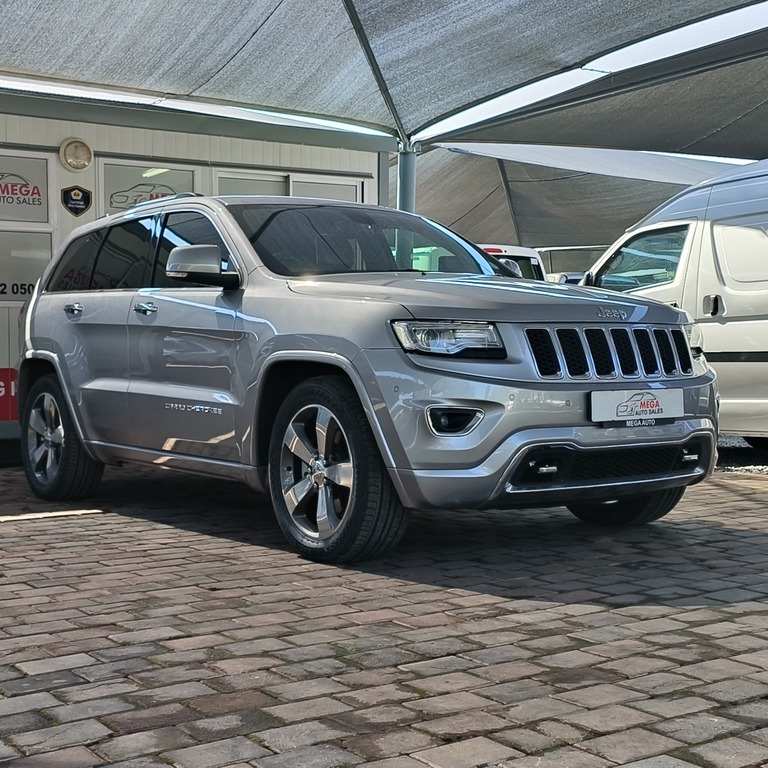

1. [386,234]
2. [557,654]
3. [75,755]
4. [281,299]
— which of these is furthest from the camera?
[386,234]

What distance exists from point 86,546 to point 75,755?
A: 10.5 feet

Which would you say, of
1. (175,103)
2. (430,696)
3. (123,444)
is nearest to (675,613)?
(430,696)

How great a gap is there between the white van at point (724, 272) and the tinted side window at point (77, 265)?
13.2 ft

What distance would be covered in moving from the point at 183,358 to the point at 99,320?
101 centimetres

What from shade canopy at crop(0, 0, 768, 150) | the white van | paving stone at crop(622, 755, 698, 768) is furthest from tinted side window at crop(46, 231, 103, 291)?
paving stone at crop(622, 755, 698, 768)

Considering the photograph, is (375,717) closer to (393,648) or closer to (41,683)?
(393,648)

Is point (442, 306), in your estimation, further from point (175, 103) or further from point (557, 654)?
point (175, 103)

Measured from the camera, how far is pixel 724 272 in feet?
31.4

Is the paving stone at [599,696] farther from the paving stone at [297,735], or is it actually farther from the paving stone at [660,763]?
the paving stone at [297,735]

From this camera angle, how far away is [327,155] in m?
13.3

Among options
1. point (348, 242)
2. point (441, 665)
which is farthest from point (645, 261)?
point (441, 665)

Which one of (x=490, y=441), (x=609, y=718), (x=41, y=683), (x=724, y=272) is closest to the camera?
(x=609, y=718)

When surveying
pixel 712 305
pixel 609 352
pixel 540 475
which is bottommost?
pixel 540 475

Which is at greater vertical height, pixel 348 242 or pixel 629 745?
pixel 348 242
